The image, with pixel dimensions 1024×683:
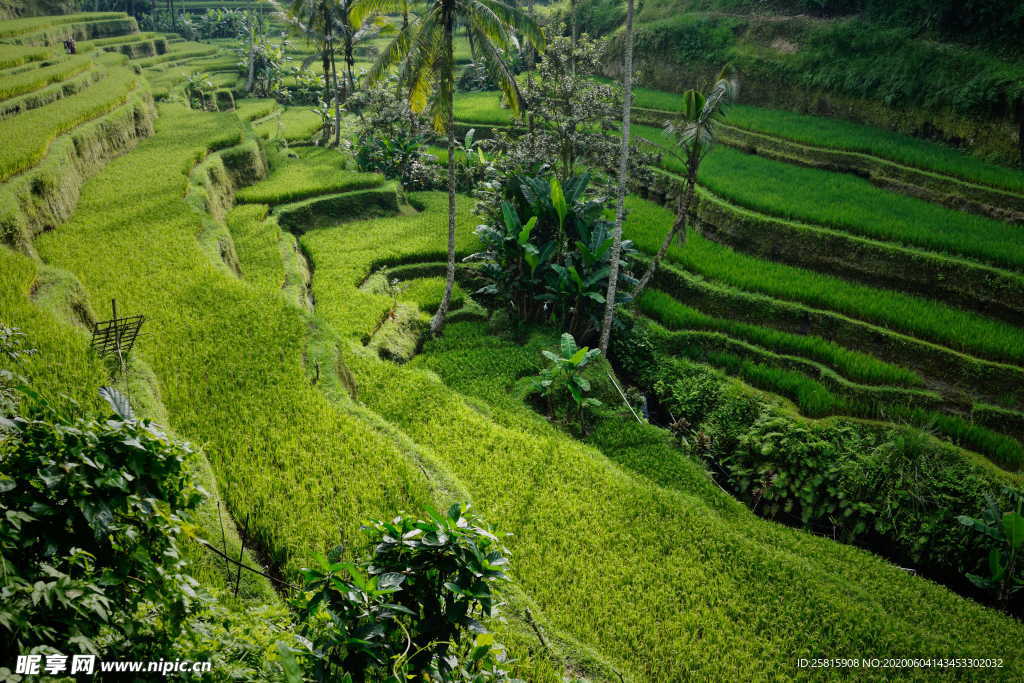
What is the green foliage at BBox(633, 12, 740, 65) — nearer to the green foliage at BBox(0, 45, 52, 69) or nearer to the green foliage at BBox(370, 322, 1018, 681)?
the green foliage at BBox(370, 322, 1018, 681)

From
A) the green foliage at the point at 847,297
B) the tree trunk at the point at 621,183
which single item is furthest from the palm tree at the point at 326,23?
the tree trunk at the point at 621,183

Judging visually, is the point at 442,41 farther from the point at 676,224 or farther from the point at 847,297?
the point at 847,297

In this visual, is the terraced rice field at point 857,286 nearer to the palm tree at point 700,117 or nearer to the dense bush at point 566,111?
the dense bush at point 566,111

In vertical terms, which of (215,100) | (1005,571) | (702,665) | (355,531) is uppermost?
(215,100)

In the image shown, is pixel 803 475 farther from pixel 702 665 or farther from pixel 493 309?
pixel 493 309

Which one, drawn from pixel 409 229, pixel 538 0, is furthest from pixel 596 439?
pixel 538 0
